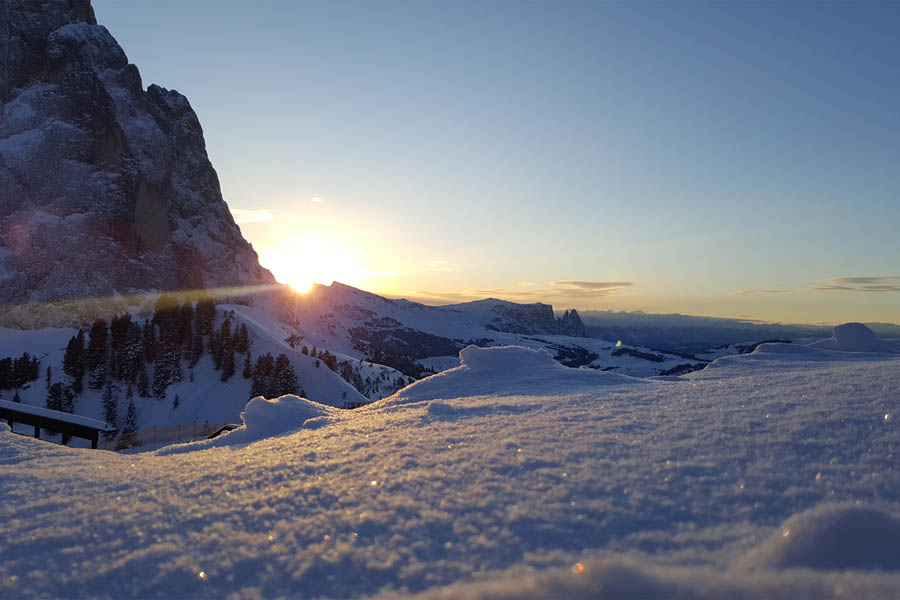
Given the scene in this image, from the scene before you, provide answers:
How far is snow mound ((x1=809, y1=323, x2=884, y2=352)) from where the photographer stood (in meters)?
12.9

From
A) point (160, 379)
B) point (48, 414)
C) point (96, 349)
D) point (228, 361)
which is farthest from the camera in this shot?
point (228, 361)

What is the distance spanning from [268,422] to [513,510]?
22.4ft

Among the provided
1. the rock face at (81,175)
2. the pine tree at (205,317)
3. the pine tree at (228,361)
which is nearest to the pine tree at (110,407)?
the pine tree at (228,361)

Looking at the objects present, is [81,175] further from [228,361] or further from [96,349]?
[228,361]

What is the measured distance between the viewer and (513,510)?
12.2ft

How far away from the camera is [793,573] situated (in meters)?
2.57

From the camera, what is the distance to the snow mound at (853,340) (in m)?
12.9

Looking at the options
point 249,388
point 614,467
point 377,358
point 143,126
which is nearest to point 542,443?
point 614,467

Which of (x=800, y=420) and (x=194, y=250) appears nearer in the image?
(x=800, y=420)

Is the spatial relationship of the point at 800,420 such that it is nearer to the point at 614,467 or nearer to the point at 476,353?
the point at 614,467

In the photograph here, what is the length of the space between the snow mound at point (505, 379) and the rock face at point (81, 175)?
389 ft

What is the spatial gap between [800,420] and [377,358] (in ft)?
630

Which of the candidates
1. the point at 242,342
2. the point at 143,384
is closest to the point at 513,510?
the point at 143,384

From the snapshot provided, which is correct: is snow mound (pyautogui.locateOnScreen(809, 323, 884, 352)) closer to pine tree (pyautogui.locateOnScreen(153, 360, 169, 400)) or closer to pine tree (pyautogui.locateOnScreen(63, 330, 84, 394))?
pine tree (pyautogui.locateOnScreen(153, 360, 169, 400))
